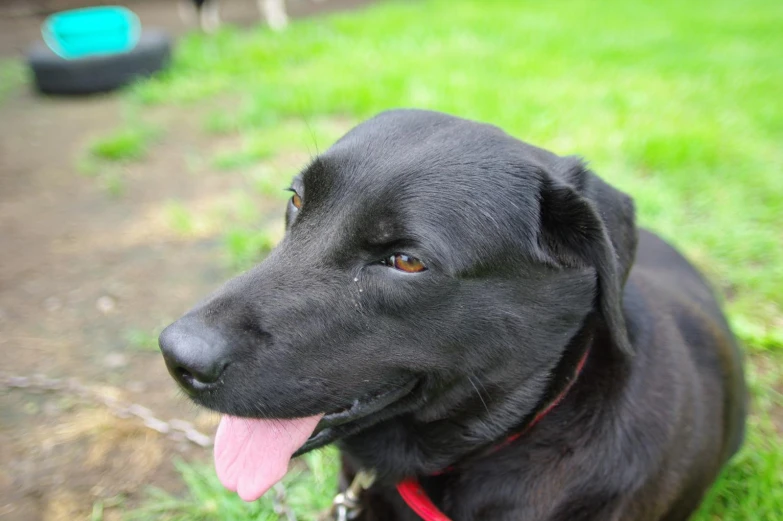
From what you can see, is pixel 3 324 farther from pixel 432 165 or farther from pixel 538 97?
pixel 538 97

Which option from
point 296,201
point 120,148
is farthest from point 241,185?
point 296,201

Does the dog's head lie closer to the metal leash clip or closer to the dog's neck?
the dog's neck

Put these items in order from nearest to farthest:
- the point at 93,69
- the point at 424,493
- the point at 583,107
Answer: the point at 424,493
the point at 583,107
the point at 93,69

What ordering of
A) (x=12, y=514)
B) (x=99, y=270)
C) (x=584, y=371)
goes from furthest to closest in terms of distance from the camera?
(x=99, y=270) < (x=12, y=514) < (x=584, y=371)

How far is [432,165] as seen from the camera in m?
1.62

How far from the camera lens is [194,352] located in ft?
4.65

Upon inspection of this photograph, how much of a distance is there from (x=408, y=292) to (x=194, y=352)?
1.81 ft

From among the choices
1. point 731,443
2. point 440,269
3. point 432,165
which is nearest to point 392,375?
point 440,269

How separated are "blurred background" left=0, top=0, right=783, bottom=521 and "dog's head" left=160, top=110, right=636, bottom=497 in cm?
81

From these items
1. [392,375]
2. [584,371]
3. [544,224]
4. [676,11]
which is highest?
[544,224]

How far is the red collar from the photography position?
169 cm

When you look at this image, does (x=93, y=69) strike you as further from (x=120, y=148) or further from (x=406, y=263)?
(x=406, y=263)

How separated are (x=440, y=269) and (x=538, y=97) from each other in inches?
187

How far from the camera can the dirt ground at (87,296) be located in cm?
230
